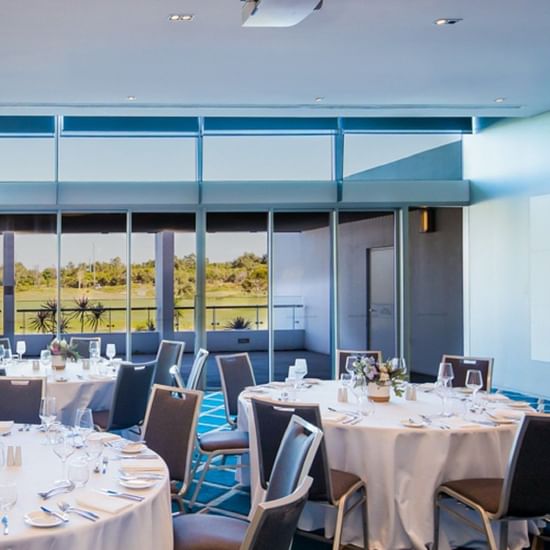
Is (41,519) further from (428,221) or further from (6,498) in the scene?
(428,221)

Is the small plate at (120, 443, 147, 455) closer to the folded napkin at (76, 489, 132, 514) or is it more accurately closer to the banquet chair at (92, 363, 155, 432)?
the folded napkin at (76, 489, 132, 514)

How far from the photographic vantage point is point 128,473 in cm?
291

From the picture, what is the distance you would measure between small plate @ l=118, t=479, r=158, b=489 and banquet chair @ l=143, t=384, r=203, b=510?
97cm

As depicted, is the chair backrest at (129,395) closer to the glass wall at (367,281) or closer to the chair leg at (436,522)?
the chair leg at (436,522)

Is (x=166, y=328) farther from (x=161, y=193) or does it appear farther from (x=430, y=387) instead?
(x=430, y=387)

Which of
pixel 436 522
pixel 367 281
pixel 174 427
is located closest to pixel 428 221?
pixel 367 281

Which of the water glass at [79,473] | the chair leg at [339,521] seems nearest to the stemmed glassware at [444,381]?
the chair leg at [339,521]

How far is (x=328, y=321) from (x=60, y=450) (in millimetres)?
7372

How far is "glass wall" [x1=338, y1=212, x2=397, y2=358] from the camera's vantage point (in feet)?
32.5

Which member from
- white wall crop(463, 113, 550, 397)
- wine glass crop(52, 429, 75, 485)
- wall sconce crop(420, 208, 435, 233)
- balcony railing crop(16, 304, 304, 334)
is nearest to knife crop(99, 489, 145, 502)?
wine glass crop(52, 429, 75, 485)

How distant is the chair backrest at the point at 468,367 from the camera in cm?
571

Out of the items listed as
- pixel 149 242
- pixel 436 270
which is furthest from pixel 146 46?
pixel 436 270

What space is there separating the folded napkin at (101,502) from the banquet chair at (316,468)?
134cm

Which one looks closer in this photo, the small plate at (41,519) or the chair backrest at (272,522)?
the chair backrest at (272,522)
